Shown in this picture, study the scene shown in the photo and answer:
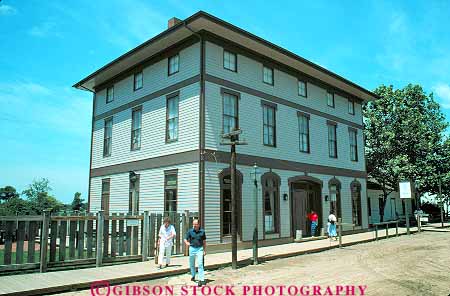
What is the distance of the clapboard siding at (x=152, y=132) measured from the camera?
16.9m

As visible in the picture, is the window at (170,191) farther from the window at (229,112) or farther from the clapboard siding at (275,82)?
the clapboard siding at (275,82)

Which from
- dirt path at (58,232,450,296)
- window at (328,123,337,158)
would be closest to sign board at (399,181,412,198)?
window at (328,123,337,158)

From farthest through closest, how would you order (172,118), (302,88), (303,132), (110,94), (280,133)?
(110,94) → (302,88) → (303,132) → (280,133) → (172,118)

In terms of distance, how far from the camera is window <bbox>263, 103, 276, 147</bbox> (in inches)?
768

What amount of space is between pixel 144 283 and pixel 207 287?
183 centimetres

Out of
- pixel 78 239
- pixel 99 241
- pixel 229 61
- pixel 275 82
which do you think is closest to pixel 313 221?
pixel 275 82

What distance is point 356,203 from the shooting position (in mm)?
26047

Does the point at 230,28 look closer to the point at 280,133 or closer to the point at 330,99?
the point at 280,133

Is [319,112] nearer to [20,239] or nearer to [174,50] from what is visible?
[174,50]

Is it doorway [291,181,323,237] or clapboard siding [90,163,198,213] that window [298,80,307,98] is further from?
clapboard siding [90,163,198,213]

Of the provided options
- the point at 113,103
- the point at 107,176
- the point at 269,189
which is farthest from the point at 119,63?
the point at 269,189

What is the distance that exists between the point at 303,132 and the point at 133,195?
9575 mm

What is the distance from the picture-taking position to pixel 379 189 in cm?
3725

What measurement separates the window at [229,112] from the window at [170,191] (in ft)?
9.79
